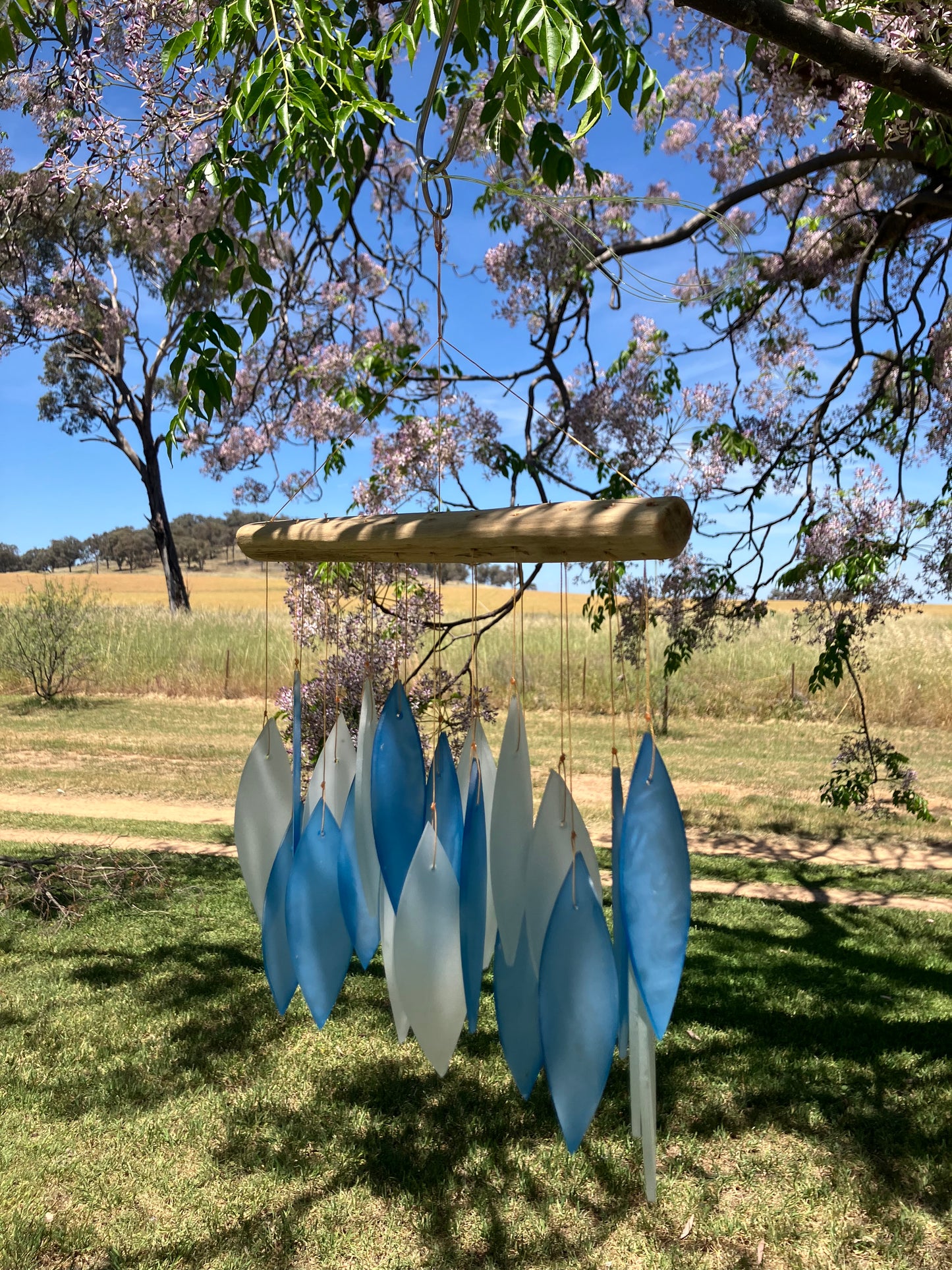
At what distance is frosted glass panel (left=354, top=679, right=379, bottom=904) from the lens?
58.4 inches

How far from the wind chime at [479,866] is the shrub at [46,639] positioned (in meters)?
13.7

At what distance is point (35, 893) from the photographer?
5.45 m

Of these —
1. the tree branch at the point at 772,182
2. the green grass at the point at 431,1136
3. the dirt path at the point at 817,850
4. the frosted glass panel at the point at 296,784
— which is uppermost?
the tree branch at the point at 772,182

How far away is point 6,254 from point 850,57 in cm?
524

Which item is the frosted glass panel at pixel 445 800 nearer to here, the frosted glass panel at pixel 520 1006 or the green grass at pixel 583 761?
the frosted glass panel at pixel 520 1006

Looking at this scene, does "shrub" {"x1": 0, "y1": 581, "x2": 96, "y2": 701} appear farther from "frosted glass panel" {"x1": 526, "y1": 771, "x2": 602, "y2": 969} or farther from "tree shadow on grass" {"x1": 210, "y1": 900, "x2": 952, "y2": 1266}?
"frosted glass panel" {"x1": 526, "y1": 771, "x2": 602, "y2": 969}

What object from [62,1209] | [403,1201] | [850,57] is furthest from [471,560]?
[62,1209]

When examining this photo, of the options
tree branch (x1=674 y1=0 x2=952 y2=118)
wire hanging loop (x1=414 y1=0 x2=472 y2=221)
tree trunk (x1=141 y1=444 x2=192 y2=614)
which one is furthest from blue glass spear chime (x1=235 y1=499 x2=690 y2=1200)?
tree trunk (x1=141 y1=444 x2=192 y2=614)

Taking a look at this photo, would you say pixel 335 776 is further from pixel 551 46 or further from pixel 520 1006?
pixel 551 46

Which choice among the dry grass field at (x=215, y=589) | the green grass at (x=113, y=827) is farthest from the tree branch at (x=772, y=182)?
the dry grass field at (x=215, y=589)

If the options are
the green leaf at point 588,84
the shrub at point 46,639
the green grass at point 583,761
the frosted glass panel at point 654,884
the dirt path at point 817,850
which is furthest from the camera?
the shrub at point 46,639

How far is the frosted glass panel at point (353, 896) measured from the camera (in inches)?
57.5

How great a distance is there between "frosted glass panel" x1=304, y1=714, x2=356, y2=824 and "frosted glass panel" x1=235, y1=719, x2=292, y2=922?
44mm

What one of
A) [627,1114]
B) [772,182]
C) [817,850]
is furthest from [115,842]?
[772,182]
